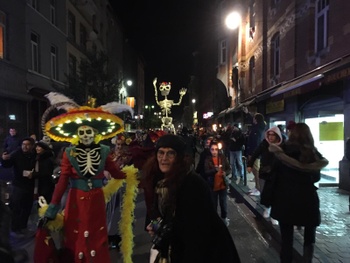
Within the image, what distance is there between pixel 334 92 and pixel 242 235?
5834 millimetres

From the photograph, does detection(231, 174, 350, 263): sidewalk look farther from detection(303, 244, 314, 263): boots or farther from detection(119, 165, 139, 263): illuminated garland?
detection(119, 165, 139, 263): illuminated garland

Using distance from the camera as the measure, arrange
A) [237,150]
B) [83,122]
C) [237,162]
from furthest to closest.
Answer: [237,162] → [237,150] → [83,122]

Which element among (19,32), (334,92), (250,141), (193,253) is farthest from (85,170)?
(19,32)

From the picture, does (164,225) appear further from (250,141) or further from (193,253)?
(250,141)

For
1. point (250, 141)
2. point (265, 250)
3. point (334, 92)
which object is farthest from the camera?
point (334, 92)

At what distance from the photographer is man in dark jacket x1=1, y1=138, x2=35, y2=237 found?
618cm

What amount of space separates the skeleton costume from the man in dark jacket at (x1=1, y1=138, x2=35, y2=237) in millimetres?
2394

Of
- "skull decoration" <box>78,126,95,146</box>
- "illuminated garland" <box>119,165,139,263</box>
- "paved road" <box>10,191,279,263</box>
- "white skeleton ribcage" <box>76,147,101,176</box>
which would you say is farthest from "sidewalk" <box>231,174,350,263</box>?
"skull decoration" <box>78,126,95,146</box>

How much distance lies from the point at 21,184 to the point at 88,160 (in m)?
2.99

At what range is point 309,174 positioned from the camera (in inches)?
158

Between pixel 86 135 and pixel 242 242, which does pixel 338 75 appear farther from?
pixel 86 135

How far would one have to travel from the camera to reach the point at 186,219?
2238mm

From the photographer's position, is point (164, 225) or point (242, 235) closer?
point (164, 225)

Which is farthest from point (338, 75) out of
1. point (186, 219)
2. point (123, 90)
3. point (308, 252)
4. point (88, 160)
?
point (123, 90)
